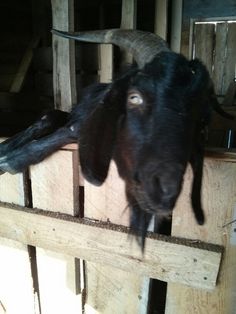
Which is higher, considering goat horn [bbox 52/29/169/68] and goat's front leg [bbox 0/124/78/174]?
goat horn [bbox 52/29/169/68]

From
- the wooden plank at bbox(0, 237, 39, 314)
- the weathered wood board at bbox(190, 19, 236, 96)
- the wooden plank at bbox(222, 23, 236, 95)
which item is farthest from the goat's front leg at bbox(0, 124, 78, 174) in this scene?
the wooden plank at bbox(222, 23, 236, 95)

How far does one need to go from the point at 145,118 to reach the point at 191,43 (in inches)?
147

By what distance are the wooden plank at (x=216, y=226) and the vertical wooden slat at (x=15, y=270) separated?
3.19ft

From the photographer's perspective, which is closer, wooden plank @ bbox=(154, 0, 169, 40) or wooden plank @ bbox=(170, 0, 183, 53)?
wooden plank @ bbox=(154, 0, 169, 40)

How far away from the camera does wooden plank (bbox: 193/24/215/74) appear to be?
15.2 feet

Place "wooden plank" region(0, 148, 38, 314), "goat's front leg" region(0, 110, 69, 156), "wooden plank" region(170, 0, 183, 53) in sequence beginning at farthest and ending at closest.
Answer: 1. "wooden plank" region(170, 0, 183, 53)
2. "goat's front leg" region(0, 110, 69, 156)
3. "wooden plank" region(0, 148, 38, 314)

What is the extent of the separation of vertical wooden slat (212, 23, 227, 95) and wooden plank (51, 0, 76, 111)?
2.91m

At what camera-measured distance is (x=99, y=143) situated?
63.9 inches

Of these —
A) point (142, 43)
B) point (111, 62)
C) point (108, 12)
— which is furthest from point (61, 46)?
point (108, 12)

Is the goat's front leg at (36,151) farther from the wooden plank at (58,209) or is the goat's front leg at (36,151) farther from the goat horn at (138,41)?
the goat horn at (138,41)

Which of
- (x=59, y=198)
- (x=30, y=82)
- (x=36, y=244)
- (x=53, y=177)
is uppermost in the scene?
(x=30, y=82)

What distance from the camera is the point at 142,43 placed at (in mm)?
1521

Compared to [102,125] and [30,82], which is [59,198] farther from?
[30,82]

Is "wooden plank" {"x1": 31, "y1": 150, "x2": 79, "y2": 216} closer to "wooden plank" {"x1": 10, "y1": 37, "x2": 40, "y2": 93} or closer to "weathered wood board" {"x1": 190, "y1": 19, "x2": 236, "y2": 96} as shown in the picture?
"wooden plank" {"x1": 10, "y1": 37, "x2": 40, "y2": 93}
